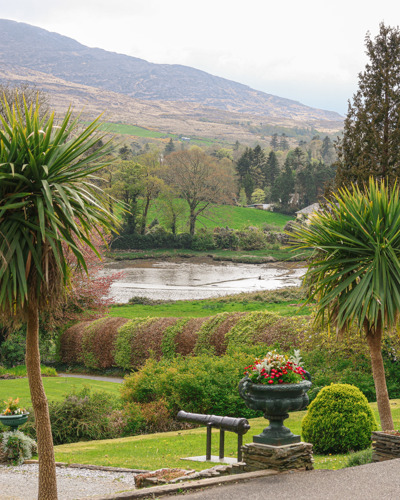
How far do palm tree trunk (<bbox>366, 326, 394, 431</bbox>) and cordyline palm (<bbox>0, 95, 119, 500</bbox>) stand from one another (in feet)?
20.7

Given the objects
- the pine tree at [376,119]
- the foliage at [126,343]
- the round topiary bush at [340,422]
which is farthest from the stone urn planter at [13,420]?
the pine tree at [376,119]

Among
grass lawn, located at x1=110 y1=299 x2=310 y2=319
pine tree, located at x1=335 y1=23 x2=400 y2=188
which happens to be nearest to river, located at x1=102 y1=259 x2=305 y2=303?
grass lawn, located at x1=110 y1=299 x2=310 y2=319

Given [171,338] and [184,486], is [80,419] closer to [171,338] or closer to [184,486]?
[184,486]

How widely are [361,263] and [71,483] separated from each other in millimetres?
7010

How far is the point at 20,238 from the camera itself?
7.73 meters

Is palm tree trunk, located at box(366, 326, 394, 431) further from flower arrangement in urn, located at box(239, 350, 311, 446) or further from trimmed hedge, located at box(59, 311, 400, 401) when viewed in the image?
flower arrangement in urn, located at box(239, 350, 311, 446)

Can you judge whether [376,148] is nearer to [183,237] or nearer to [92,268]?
[92,268]

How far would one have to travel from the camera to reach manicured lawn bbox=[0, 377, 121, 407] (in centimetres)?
2038

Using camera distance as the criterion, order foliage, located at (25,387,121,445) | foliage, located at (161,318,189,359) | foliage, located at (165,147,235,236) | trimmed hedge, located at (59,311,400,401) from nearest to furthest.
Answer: foliage, located at (25,387,121,445)
trimmed hedge, located at (59,311,400,401)
foliage, located at (161,318,189,359)
foliage, located at (165,147,235,236)

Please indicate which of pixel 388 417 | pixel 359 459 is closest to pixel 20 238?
pixel 359 459

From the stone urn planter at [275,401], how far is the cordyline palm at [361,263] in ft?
7.81

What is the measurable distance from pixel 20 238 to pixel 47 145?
1.32 m

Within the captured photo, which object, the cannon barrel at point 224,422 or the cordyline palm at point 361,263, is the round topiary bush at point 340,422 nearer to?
the cordyline palm at point 361,263

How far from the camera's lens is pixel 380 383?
456 inches
